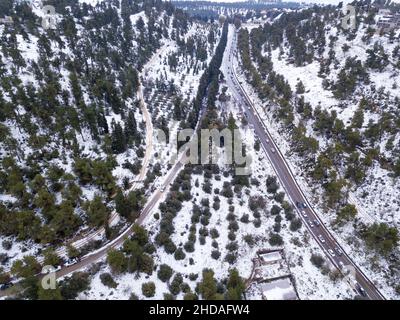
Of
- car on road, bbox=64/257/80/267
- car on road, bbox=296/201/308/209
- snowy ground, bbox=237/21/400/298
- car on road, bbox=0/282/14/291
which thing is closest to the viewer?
car on road, bbox=0/282/14/291

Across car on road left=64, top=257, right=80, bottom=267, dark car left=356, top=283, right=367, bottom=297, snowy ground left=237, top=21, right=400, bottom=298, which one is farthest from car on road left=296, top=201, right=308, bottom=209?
car on road left=64, top=257, right=80, bottom=267

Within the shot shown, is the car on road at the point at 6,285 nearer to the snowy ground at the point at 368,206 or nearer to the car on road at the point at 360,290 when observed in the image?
the car on road at the point at 360,290

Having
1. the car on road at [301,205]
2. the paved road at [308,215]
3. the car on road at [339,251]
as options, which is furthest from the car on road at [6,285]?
the car on road at [339,251]

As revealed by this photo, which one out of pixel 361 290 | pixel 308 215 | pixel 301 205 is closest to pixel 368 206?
pixel 308 215

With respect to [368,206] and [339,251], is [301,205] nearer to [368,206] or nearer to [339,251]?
[339,251]

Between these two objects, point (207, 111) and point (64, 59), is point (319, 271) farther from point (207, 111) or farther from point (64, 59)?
point (64, 59)

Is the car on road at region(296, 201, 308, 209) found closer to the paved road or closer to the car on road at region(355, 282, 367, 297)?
the paved road

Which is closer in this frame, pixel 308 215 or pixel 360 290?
pixel 360 290
